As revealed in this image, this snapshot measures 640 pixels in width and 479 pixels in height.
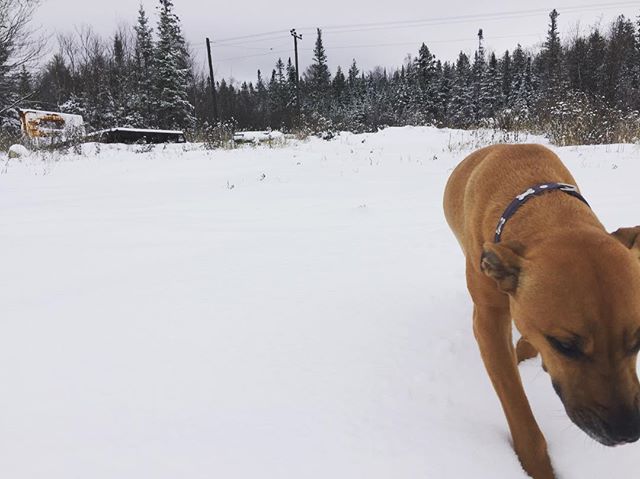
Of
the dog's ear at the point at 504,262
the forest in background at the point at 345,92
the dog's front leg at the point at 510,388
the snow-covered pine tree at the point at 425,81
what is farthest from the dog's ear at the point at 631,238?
the snow-covered pine tree at the point at 425,81

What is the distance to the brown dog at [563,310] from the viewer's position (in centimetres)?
123

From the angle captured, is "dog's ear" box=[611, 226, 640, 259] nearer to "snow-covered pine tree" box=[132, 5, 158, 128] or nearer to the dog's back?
the dog's back

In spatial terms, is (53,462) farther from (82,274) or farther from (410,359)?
(82,274)

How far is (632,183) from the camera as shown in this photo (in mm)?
6156

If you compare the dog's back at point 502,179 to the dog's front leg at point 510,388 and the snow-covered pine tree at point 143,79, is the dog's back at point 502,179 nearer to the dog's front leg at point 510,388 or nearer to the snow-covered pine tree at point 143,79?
the dog's front leg at point 510,388

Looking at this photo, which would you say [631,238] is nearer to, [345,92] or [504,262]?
[504,262]

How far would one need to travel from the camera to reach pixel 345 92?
80312 millimetres

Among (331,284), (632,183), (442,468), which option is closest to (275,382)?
(442,468)

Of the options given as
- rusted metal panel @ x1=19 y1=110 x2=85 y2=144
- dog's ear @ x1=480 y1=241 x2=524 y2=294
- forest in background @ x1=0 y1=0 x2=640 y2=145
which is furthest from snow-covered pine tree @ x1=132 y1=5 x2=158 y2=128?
dog's ear @ x1=480 y1=241 x2=524 y2=294

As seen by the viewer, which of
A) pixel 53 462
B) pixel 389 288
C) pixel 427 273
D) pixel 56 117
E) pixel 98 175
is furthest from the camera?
pixel 56 117

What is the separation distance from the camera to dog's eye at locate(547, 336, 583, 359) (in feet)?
4.20

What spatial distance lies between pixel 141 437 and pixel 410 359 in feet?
4.18

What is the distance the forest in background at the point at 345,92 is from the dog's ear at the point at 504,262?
13.5 m

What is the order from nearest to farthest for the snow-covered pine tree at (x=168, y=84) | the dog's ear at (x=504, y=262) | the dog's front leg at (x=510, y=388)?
the dog's ear at (x=504, y=262) < the dog's front leg at (x=510, y=388) < the snow-covered pine tree at (x=168, y=84)
